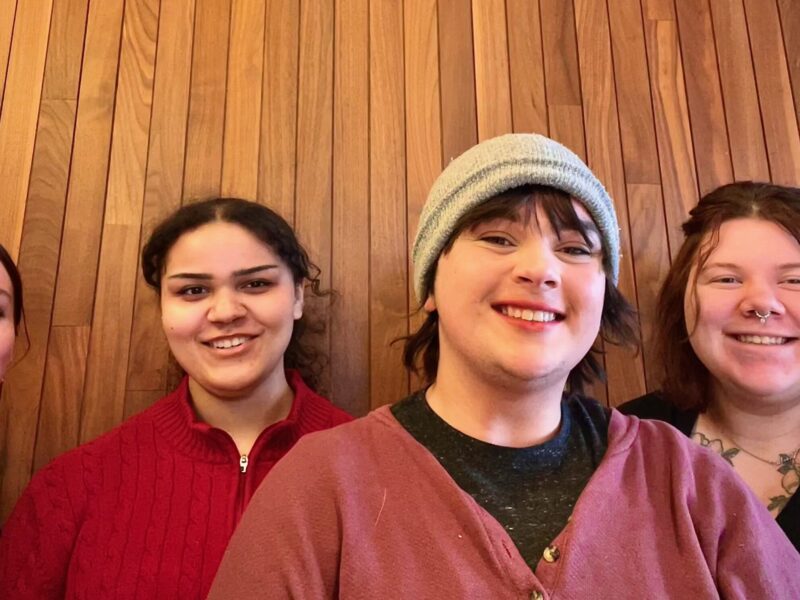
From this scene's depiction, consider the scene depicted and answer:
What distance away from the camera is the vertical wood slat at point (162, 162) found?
165 cm

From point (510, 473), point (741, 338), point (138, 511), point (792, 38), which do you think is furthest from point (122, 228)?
point (792, 38)

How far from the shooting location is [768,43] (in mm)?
1989

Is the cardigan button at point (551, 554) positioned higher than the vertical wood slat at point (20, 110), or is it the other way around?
the vertical wood slat at point (20, 110)

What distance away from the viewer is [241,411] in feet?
4.64

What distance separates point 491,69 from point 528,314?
3.65ft

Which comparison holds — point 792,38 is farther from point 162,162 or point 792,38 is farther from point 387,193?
point 162,162

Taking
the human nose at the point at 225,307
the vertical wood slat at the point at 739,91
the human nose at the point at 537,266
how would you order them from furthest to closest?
the vertical wood slat at the point at 739,91 → the human nose at the point at 225,307 → the human nose at the point at 537,266

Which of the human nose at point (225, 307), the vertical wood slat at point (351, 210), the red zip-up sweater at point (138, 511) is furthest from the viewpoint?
the vertical wood slat at point (351, 210)

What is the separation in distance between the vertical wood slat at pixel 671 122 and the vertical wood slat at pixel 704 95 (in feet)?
0.07

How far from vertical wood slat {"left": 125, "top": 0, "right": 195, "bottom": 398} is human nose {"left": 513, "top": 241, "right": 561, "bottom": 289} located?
102cm

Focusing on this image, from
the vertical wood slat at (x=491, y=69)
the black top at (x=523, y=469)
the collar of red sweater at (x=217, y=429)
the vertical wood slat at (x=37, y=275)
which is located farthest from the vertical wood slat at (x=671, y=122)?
the vertical wood slat at (x=37, y=275)

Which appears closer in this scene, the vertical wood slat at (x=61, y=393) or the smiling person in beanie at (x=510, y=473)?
the smiling person in beanie at (x=510, y=473)

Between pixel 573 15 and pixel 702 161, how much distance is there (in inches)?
21.9

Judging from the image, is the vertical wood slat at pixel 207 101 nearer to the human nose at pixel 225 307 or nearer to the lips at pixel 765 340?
the human nose at pixel 225 307
